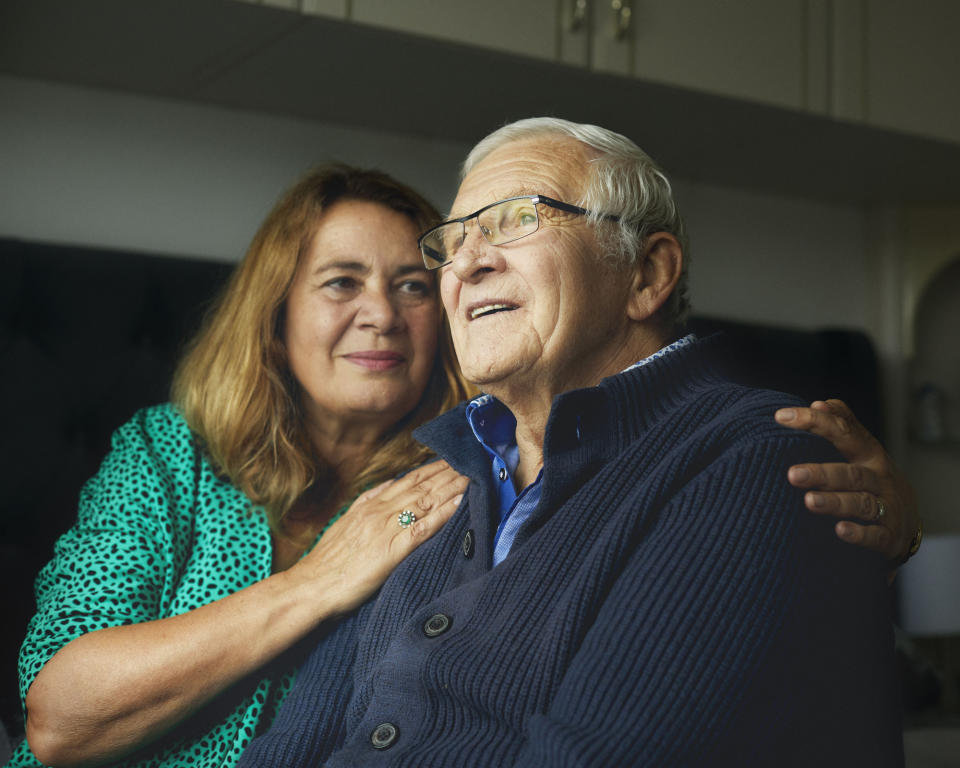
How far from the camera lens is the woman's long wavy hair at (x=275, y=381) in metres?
0.97

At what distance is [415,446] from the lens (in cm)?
98

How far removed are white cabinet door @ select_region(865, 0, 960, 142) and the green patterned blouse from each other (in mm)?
1310

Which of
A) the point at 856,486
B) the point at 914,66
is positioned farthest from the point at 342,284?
the point at 914,66

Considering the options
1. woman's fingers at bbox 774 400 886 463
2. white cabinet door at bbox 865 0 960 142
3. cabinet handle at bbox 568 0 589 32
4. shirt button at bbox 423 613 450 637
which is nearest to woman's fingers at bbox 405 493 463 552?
shirt button at bbox 423 613 450 637

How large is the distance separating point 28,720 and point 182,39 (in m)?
0.80

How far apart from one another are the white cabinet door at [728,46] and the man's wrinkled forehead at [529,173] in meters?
0.66

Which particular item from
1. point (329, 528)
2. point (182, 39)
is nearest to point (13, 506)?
point (329, 528)

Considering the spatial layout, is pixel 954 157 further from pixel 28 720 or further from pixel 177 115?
pixel 28 720

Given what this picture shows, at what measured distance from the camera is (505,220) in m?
0.84

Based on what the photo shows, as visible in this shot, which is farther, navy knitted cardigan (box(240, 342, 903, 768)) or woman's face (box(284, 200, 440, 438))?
woman's face (box(284, 200, 440, 438))

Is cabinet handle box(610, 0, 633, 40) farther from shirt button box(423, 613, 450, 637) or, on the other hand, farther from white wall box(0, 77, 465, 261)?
shirt button box(423, 613, 450, 637)

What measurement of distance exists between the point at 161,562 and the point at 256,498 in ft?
0.36

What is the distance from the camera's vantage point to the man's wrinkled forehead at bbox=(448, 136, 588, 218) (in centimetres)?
83

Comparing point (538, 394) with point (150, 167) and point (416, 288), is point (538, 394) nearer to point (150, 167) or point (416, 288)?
point (416, 288)
